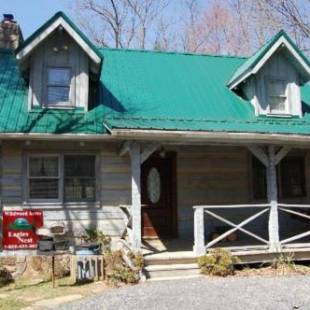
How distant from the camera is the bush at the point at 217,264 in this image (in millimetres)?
9375

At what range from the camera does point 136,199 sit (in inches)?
374

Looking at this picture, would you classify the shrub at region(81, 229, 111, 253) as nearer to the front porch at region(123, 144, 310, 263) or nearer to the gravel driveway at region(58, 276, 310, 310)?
the front porch at region(123, 144, 310, 263)

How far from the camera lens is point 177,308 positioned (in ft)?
23.5

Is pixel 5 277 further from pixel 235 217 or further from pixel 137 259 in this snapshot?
pixel 235 217

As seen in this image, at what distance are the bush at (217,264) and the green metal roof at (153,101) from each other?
2568 mm

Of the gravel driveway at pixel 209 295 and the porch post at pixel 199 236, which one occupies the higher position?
the porch post at pixel 199 236

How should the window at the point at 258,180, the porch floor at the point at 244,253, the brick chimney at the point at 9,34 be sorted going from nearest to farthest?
the porch floor at the point at 244,253, the window at the point at 258,180, the brick chimney at the point at 9,34

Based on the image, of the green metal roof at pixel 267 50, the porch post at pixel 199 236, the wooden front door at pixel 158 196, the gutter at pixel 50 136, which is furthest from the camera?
the green metal roof at pixel 267 50

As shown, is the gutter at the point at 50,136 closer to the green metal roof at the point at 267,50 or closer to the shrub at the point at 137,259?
the shrub at the point at 137,259

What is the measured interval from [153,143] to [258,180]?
4.23 m

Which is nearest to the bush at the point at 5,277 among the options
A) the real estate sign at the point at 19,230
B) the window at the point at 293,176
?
the real estate sign at the point at 19,230

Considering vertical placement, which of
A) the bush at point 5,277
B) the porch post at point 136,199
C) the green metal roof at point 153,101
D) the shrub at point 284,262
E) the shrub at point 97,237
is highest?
the green metal roof at point 153,101

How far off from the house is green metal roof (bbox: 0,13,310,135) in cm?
4

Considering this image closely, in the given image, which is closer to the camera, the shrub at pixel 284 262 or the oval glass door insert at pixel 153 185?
the shrub at pixel 284 262
